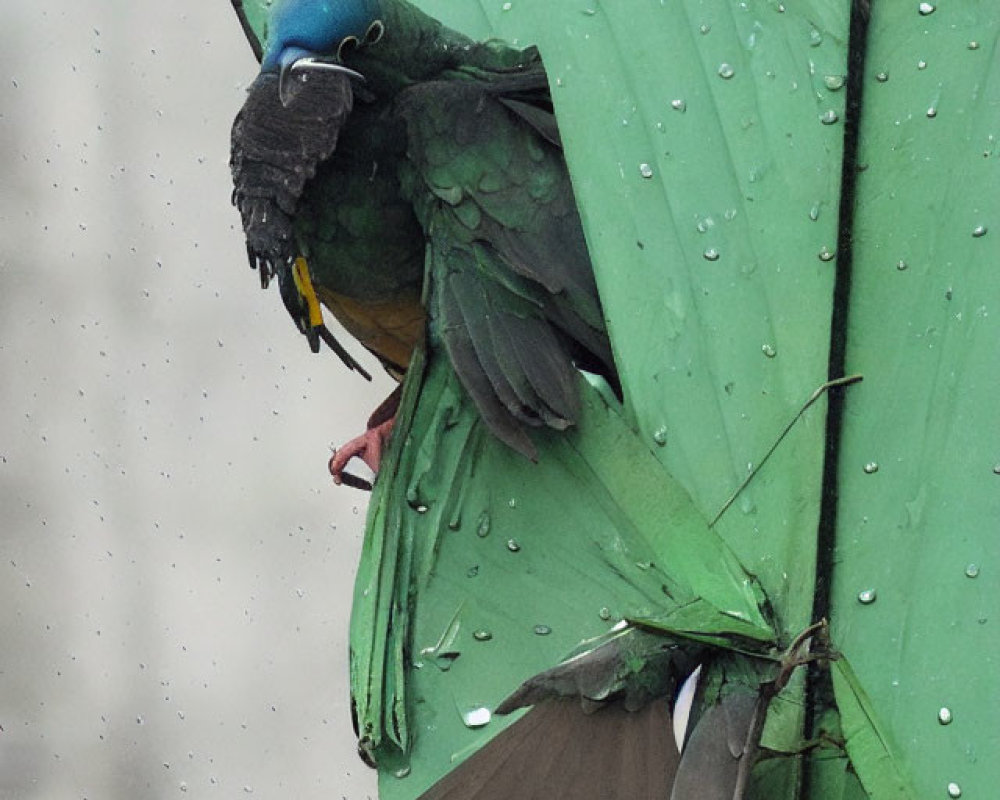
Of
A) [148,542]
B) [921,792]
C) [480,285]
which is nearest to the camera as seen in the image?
[921,792]

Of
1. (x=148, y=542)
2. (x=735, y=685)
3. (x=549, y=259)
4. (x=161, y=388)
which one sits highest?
(x=549, y=259)

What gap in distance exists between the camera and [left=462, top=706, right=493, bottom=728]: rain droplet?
1.00 m

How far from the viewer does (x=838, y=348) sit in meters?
0.97

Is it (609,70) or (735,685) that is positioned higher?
(609,70)

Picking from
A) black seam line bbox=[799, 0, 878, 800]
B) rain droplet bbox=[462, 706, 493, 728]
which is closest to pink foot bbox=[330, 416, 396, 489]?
rain droplet bbox=[462, 706, 493, 728]

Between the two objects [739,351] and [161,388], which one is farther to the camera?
[161,388]

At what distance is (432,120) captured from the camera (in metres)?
1.09

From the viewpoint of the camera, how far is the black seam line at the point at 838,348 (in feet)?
2.96

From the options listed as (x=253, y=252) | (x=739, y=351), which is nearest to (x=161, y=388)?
(x=253, y=252)

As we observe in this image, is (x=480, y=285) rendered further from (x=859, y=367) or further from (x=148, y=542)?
(x=148, y=542)

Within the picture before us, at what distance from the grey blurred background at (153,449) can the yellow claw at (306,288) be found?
97 centimetres

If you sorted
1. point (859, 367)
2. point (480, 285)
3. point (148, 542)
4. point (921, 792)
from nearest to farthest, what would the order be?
1. point (921, 792)
2. point (859, 367)
3. point (480, 285)
4. point (148, 542)

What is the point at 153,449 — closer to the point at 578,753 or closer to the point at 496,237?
the point at 496,237

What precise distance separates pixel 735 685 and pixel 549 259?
325 mm
